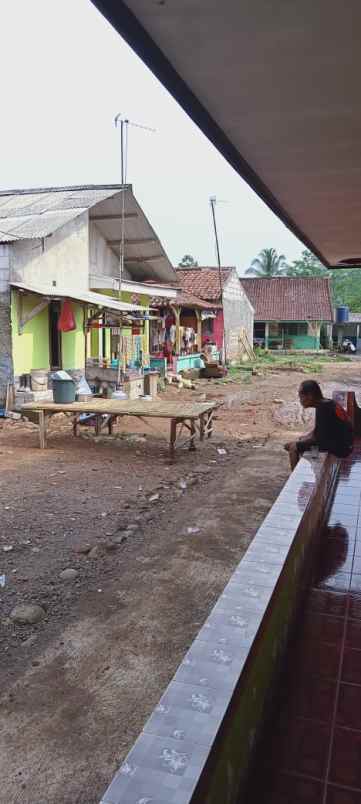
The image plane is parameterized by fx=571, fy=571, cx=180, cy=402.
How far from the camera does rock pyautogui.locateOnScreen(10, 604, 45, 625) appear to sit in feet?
Result: 13.4

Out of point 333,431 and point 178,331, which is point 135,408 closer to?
point 333,431

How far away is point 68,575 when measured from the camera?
481 cm

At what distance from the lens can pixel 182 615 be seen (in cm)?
412

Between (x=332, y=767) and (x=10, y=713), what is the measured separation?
1916 mm

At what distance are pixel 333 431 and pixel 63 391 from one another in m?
6.14

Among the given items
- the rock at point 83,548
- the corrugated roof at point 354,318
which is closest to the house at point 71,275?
the rock at point 83,548

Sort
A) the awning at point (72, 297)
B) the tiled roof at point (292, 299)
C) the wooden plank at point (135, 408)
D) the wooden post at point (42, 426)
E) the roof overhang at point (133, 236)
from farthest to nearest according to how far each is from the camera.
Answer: the tiled roof at point (292, 299) < the roof overhang at point (133, 236) < the awning at point (72, 297) < the wooden post at point (42, 426) < the wooden plank at point (135, 408)

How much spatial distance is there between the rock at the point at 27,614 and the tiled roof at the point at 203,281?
2192cm

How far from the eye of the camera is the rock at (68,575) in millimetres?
4764

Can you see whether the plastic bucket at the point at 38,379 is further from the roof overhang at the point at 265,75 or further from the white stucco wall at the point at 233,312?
the white stucco wall at the point at 233,312

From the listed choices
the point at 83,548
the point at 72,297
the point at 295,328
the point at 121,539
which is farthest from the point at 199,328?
the point at 83,548

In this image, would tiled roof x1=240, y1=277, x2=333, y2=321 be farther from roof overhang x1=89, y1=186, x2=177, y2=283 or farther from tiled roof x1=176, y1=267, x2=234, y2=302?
roof overhang x1=89, y1=186, x2=177, y2=283

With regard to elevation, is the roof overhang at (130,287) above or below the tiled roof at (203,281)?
below

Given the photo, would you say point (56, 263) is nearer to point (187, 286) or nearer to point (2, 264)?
point (2, 264)
